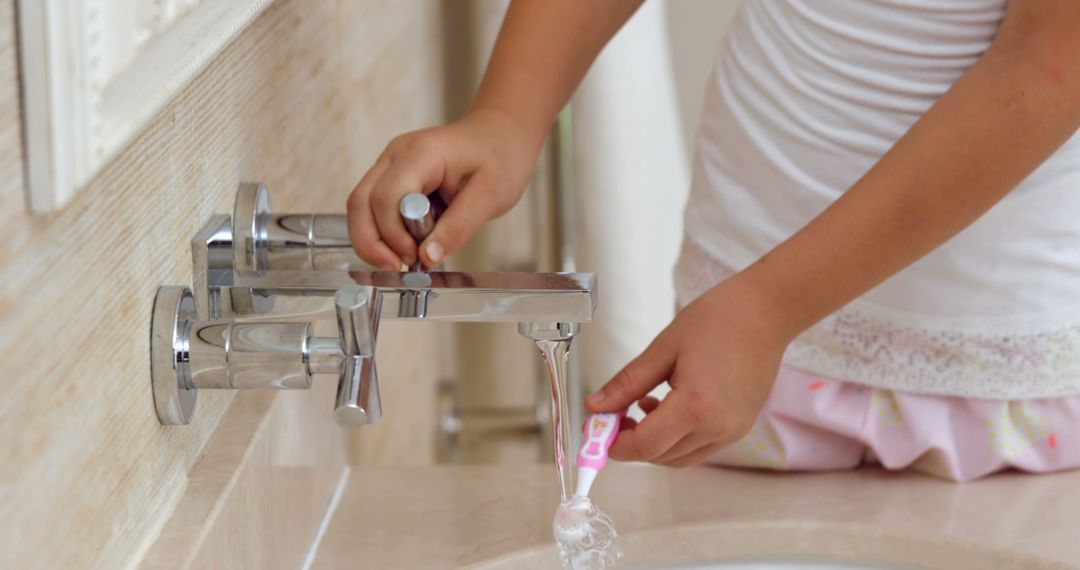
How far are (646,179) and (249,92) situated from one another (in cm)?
77

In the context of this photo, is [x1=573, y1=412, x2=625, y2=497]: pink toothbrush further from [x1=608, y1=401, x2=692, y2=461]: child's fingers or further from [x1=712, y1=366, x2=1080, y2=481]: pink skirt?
[x1=712, y1=366, x2=1080, y2=481]: pink skirt

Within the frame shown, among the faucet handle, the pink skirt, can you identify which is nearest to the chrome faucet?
the faucet handle

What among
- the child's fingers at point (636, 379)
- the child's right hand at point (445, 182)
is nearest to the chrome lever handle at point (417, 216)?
the child's right hand at point (445, 182)

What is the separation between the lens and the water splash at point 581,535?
0.61m

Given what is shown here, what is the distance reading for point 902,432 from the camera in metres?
0.77

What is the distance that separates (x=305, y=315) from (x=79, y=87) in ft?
0.69

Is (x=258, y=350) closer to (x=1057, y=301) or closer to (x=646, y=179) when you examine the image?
(x=1057, y=301)

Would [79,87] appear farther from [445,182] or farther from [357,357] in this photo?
[445,182]

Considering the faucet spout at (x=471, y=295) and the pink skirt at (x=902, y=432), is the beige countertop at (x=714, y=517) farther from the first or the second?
the faucet spout at (x=471, y=295)

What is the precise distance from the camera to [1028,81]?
62 centimetres

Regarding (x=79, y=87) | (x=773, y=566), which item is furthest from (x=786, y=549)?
(x=79, y=87)

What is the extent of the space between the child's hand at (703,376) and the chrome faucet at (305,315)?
0.09m

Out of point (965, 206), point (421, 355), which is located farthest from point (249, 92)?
point (421, 355)

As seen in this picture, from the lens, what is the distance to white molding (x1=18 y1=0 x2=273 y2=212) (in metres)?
0.38
